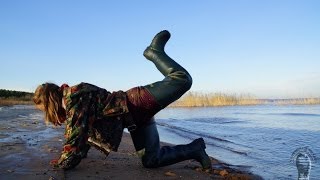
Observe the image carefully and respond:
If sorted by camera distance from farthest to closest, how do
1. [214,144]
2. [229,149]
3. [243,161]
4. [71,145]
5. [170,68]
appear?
[214,144]
[229,149]
[243,161]
[170,68]
[71,145]

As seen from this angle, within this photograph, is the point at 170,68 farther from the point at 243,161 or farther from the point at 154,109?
the point at 243,161

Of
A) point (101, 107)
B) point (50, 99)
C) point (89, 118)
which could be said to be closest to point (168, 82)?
point (101, 107)

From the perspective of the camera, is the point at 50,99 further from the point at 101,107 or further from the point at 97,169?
the point at 97,169

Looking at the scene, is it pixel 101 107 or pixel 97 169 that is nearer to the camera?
pixel 101 107

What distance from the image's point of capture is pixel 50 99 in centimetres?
471

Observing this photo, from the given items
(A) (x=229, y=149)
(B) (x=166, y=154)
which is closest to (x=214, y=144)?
(A) (x=229, y=149)

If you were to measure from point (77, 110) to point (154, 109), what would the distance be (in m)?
0.87

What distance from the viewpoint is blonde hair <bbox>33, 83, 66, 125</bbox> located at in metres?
4.71

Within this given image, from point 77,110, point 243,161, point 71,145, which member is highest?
point 77,110

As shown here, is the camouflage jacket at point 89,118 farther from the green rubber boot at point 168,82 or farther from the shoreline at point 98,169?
the green rubber boot at point 168,82

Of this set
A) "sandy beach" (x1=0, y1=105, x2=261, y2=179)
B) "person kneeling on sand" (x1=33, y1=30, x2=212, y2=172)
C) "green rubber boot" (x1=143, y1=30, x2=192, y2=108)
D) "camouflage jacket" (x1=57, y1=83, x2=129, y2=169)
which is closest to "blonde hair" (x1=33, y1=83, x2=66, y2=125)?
"person kneeling on sand" (x1=33, y1=30, x2=212, y2=172)

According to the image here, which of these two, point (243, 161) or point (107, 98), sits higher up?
point (107, 98)

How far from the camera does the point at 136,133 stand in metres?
5.14

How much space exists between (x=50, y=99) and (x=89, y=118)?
508 mm
